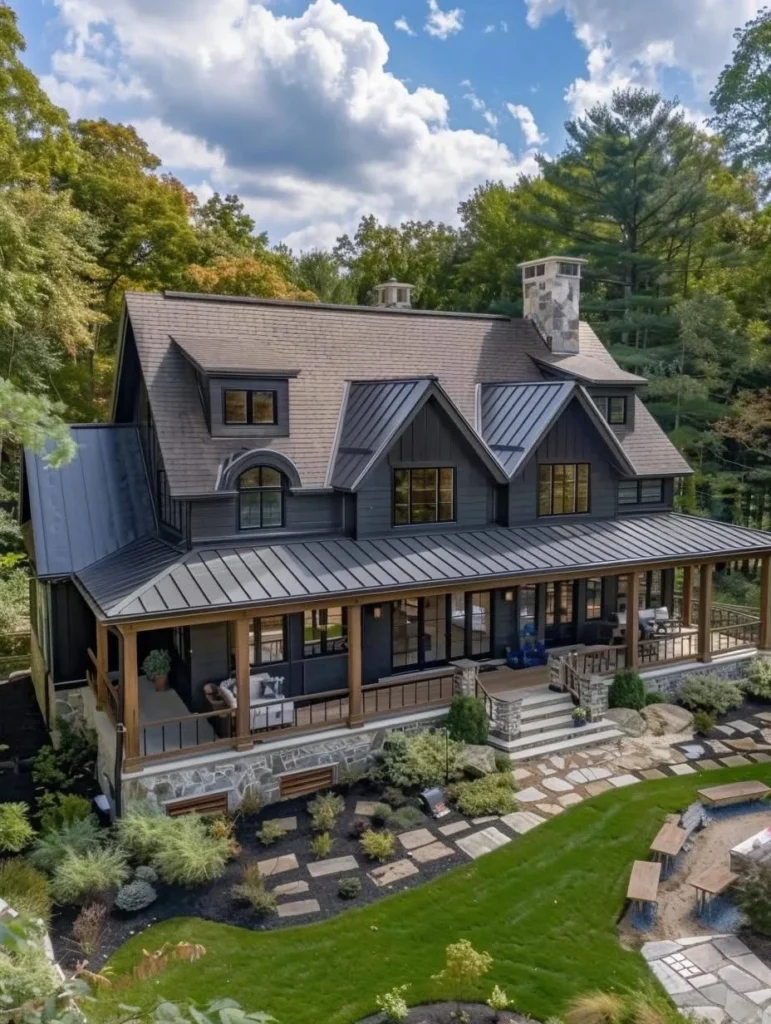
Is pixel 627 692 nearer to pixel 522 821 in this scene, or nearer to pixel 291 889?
pixel 522 821

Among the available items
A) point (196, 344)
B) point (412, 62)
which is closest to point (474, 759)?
point (196, 344)

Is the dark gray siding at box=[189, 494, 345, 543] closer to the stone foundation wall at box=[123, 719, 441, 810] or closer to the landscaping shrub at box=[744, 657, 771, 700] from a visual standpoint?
the stone foundation wall at box=[123, 719, 441, 810]

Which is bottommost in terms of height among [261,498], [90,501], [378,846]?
[378,846]

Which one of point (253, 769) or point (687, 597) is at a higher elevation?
point (687, 597)

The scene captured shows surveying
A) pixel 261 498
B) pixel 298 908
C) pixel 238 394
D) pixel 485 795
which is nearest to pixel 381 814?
→ pixel 485 795

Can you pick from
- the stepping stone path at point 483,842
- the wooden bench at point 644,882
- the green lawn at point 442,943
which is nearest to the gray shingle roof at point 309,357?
the stepping stone path at point 483,842

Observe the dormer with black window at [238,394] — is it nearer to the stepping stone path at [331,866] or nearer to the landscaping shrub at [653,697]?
the stepping stone path at [331,866]

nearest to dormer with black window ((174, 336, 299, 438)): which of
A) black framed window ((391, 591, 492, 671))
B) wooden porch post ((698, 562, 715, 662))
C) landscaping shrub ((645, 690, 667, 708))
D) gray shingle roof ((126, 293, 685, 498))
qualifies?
gray shingle roof ((126, 293, 685, 498))

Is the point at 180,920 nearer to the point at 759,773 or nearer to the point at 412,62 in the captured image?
the point at 759,773
